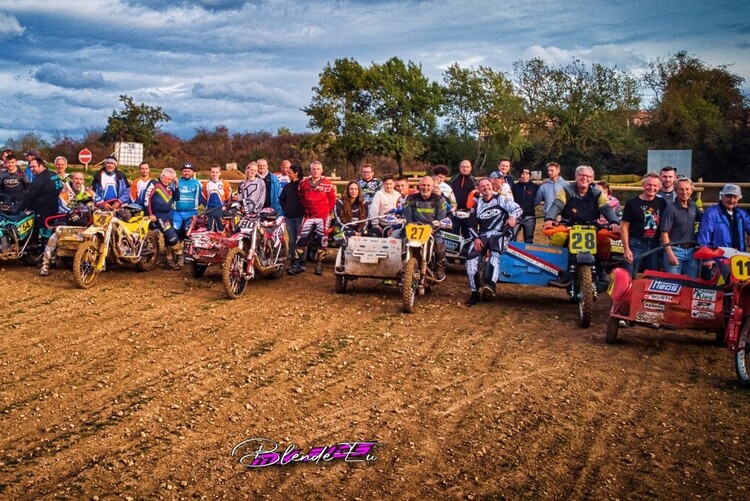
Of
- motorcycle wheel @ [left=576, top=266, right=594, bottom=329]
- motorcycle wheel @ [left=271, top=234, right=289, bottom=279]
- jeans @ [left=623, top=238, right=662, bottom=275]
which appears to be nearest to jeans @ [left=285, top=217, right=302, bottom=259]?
motorcycle wheel @ [left=271, top=234, right=289, bottom=279]

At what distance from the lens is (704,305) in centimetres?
754

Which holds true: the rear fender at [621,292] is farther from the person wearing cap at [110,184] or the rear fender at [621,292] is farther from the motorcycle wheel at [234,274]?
the person wearing cap at [110,184]

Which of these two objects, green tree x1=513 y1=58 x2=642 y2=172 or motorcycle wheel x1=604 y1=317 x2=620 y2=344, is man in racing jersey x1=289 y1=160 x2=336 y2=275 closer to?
motorcycle wheel x1=604 y1=317 x2=620 y2=344

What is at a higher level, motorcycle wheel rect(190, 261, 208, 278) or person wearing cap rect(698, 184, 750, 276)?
person wearing cap rect(698, 184, 750, 276)

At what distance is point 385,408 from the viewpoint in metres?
5.96

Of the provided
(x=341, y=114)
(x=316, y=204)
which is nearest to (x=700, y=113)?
(x=341, y=114)

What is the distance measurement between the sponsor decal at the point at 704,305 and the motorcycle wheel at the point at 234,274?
5591 millimetres

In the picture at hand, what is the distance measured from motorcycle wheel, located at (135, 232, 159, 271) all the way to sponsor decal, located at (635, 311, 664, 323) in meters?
7.60

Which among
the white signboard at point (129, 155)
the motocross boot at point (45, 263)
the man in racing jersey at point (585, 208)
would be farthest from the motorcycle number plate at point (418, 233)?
the white signboard at point (129, 155)

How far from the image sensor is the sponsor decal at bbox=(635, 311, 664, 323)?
25.2 ft

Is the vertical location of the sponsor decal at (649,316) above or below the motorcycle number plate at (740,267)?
below

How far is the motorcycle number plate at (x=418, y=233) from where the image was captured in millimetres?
10008

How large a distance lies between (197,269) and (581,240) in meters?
5.85

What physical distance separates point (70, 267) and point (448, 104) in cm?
3613
